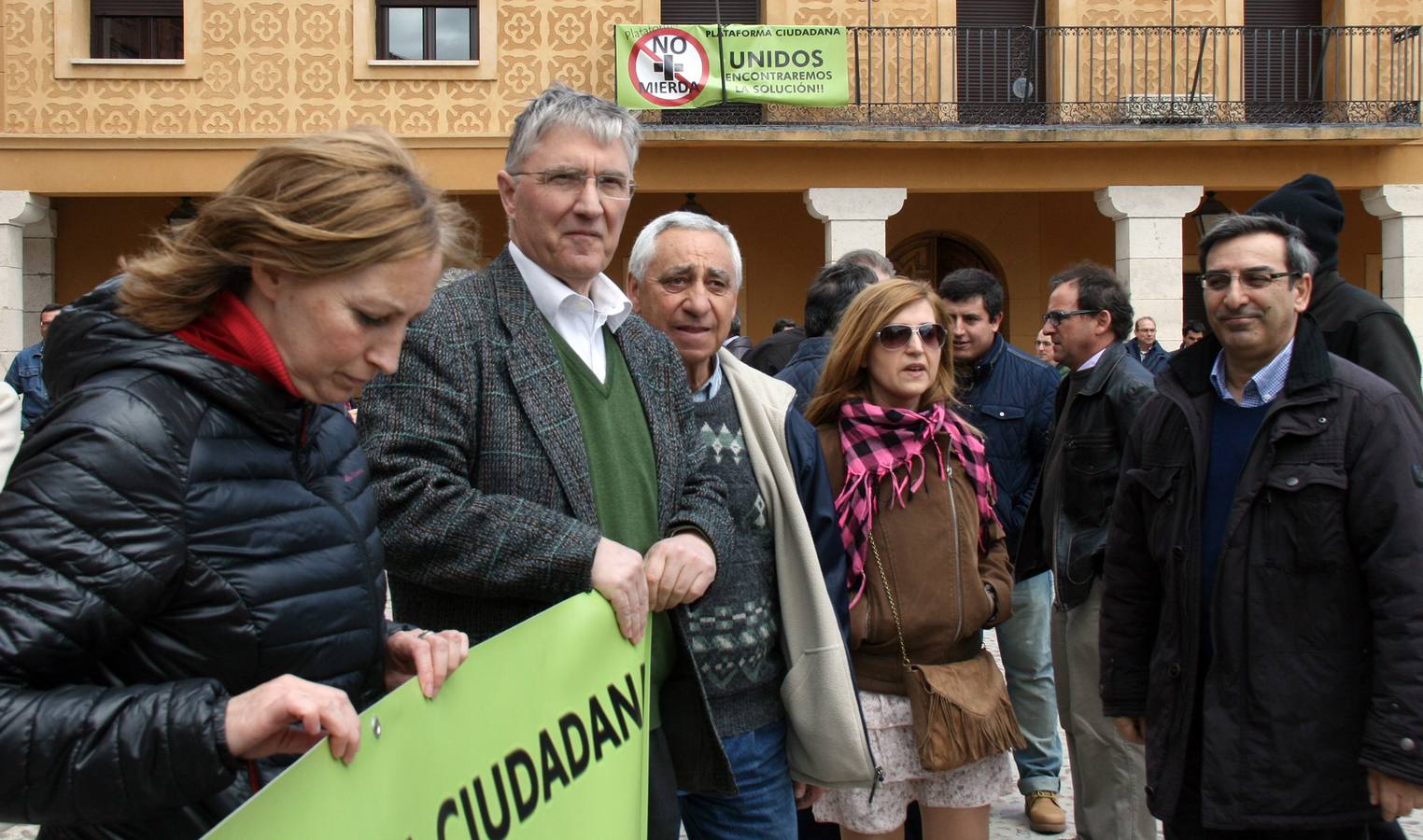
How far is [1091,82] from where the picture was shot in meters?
16.3

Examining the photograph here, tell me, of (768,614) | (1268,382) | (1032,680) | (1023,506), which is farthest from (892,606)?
(1032,680)

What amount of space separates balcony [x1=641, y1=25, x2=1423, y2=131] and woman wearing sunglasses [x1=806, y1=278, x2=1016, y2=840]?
12714mm

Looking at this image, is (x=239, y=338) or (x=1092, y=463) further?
(x=1092, y=463)

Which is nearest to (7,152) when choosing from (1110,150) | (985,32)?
Result: (985,32)

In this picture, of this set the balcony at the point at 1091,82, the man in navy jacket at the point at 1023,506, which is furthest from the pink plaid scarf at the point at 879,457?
the balcony at the point at 1091,82

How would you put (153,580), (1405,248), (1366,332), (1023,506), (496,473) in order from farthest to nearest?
(1405,248), (1023,506), (1366,332), (496,473), (153,580)

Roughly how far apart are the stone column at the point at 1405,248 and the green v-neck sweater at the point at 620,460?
1664 cm

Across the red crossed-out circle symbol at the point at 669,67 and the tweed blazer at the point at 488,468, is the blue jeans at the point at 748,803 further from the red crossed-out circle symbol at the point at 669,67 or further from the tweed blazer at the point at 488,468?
the red crossed-out circle symbol at the point at 669,67

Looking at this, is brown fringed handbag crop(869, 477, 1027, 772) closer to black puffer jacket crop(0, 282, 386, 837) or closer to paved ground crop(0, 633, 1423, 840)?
paved ground crop(0, 633, 1423, 840)

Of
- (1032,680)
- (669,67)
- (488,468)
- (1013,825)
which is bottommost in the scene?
(1013,825)

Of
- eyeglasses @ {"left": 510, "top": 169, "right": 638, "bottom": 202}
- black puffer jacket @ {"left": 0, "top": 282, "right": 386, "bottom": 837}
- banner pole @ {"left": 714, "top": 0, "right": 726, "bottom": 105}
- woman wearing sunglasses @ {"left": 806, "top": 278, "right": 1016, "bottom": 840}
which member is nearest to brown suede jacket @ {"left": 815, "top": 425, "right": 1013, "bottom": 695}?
woman wearing sunglasses @ {"left": 806, "top": 278, "right": 1016, "bottom": 840}

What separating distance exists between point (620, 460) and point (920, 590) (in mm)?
1231

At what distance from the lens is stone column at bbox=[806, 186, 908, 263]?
16156mm

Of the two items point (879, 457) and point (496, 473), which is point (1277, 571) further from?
point (496, 473)
